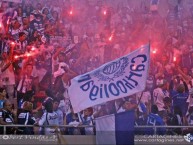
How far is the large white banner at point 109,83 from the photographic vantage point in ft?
27.9

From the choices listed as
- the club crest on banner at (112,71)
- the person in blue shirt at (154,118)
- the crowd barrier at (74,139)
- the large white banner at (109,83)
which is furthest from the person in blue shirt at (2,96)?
the person in blue shirt at (154,118)

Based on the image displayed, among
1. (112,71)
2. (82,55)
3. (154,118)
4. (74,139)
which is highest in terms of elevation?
(82,55)

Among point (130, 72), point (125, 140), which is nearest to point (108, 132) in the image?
Answer: point (125, 140)

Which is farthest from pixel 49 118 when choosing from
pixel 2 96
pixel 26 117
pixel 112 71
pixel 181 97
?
pixel 181 97

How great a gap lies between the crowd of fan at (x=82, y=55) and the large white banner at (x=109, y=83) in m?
1.46

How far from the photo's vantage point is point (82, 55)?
40.9 feet

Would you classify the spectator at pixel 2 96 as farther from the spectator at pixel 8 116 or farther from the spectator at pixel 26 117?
the spectator at pixel 26 117

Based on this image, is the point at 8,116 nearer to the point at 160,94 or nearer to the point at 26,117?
the point at 26,117

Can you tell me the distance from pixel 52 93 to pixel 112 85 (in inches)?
120

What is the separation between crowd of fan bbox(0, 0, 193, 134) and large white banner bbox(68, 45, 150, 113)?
4.79ft

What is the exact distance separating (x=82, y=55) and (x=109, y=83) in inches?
154

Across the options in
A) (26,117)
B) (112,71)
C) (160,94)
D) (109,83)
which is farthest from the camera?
(160,94)

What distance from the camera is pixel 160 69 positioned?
12.6 metres

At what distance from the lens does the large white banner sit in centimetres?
849
